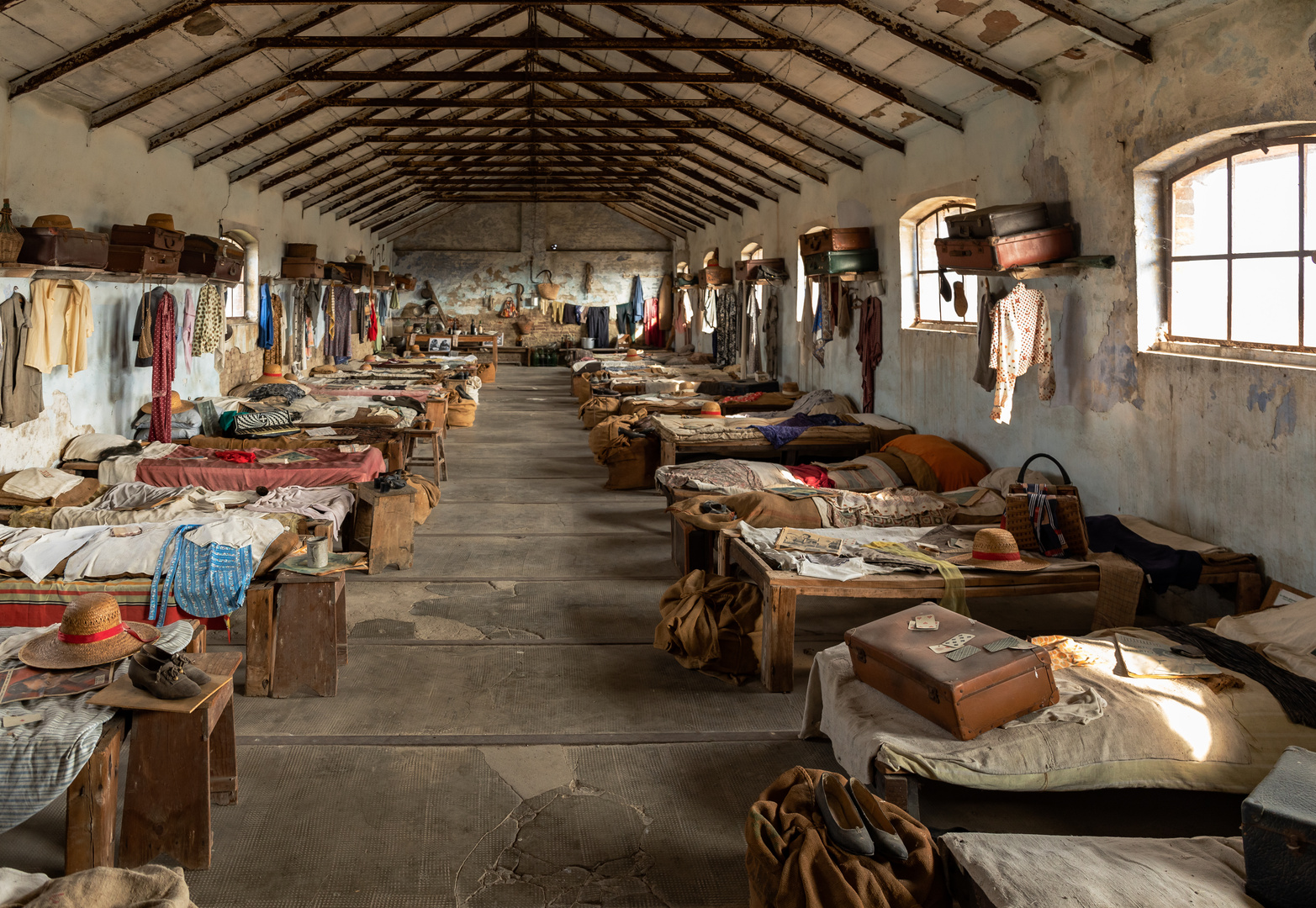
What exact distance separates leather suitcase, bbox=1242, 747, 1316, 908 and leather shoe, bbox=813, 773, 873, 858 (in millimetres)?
892

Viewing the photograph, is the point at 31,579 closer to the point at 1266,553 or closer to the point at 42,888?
the point at 42,888

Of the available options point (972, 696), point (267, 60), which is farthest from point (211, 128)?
point (972, 696)

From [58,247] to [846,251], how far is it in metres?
6.86

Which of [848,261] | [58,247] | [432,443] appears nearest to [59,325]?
[58,247]

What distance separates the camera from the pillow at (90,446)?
25.4 ft

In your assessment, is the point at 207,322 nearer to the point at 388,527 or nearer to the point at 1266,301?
the point at 388,527

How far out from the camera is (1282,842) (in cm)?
222

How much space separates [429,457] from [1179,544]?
7889mm

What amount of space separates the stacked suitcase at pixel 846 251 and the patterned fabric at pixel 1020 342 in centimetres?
351

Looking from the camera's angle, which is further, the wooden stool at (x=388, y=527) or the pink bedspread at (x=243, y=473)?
the pink bedspread at (x=243, y=473)

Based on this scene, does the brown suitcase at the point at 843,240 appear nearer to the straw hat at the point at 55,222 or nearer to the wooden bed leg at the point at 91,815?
the straw hat at the point at 55,222

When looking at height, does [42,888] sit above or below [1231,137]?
below

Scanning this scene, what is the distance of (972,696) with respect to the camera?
312 centimetres

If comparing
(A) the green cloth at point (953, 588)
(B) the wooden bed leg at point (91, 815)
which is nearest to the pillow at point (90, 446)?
(B) the wooden bed leg at point (91, 815)
